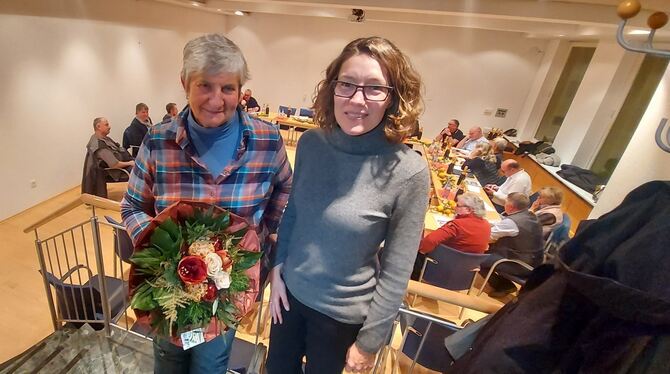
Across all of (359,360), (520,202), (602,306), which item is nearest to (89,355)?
(359,360)

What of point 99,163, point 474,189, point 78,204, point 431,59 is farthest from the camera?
point 431,59

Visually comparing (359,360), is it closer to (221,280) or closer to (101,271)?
(221,280)

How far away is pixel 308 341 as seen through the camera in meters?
1.15

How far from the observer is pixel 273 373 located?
1227 millimetres

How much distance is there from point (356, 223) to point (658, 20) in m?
0.82

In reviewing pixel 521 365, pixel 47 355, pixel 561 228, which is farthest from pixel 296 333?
pixel 561 228

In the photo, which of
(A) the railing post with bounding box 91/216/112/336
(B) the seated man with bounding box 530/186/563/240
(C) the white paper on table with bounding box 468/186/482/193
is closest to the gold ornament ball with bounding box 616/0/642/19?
(A) the railing post with bounding box 91/216/112/336

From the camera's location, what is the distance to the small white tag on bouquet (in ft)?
3.20

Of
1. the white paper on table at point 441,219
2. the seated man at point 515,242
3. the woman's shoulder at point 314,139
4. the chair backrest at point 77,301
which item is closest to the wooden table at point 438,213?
the white paper on table at point 441,219

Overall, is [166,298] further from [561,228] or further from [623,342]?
[561,228]

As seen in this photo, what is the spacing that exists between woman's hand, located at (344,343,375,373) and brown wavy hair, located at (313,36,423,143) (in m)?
0.68

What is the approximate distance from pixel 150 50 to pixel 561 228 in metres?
7.22

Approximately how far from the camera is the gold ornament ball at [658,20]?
2.16 feet

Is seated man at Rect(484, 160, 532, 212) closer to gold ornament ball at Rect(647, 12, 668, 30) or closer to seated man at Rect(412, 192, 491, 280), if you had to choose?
seated man at Rect(412, 192, 491, 280)
